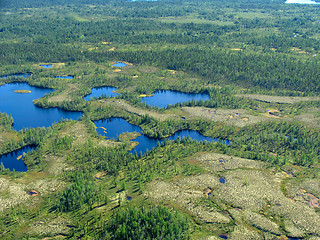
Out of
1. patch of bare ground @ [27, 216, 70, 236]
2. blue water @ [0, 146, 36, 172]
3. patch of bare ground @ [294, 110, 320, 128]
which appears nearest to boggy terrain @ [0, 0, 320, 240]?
patch of bare ground @ [27, 216, 70, 236]

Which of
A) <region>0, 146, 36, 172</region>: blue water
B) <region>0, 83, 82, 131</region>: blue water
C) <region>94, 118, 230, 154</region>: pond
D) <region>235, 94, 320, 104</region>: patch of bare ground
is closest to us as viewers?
<region>0, 146, 36, 172</region>: blue water

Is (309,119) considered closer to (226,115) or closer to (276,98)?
→ (276,98)

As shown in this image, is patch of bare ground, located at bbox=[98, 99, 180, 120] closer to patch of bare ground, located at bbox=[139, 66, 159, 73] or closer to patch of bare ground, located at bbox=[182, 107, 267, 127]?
patch of bare ground, located at bbox=[182, 107, 267, 127]

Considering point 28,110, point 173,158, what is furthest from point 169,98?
point 28,110

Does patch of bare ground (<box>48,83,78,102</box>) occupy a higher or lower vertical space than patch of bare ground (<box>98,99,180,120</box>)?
higher

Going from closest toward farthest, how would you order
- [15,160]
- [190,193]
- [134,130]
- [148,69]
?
[190,193] < [15,160] < [134,130] < [148,69]

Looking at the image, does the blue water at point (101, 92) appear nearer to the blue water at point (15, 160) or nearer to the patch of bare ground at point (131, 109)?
the patch of bare ground at point (131, 109)

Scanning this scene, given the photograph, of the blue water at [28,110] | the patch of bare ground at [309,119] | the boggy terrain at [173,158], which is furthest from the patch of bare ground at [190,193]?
the blue water at [28,110]
